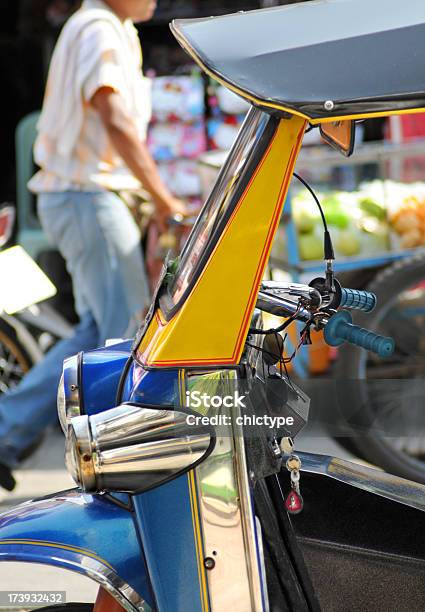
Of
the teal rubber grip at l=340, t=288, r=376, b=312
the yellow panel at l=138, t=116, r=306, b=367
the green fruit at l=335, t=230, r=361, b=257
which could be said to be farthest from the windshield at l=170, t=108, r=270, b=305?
the green fruit at l=335, t=230, r=361, b=257

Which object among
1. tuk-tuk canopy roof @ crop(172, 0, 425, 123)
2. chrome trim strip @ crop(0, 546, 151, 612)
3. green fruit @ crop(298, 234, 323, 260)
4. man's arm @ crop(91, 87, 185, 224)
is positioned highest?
tuk-tuk canopy roof @ crop(172, 0, 425, 123)

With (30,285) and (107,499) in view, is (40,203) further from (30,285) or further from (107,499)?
(107,499)

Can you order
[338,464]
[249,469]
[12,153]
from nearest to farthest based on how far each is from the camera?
[249,469] < [338,464] < [12,153]

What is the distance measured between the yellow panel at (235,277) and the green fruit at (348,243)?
250 centimetres

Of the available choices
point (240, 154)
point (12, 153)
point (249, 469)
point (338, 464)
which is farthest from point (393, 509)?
point (12, 153)

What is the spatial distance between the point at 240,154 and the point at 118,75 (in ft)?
7.50

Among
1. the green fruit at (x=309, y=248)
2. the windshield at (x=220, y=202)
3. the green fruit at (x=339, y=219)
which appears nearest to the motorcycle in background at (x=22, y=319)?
the green fruit at (x=309, y=248)

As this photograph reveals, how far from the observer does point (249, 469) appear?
1.77m

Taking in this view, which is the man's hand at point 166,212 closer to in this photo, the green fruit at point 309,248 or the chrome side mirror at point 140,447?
the green fruit at point 309,248

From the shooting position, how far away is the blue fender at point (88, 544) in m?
1.78

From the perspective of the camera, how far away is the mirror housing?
68.1 inches

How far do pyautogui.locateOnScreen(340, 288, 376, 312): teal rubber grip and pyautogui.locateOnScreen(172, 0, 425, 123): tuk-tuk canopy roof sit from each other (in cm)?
46

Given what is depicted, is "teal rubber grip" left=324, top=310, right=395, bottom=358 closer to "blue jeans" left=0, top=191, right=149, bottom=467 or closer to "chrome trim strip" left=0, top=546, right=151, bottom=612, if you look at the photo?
"chrome trim strip" left=0, top=546, right=151, bottom=612

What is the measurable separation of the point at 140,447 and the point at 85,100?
98.4 inches
